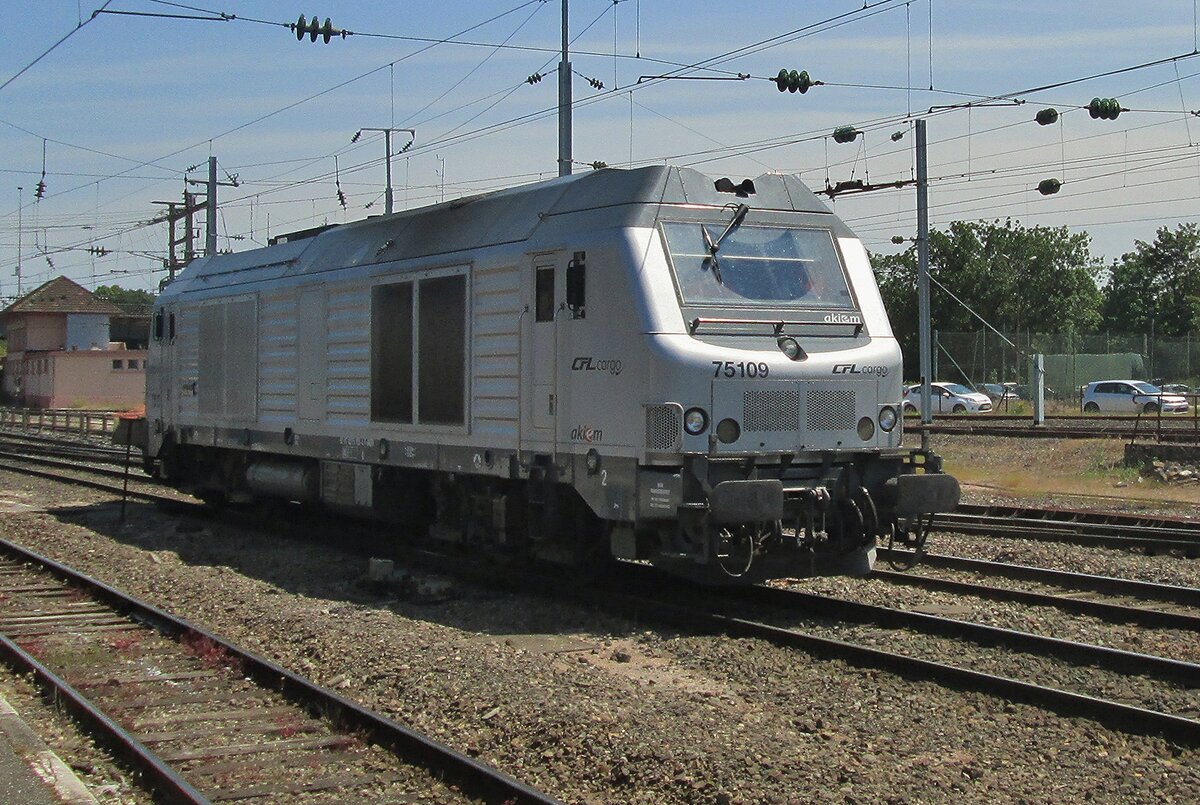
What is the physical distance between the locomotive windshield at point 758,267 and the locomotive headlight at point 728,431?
1.00 metres

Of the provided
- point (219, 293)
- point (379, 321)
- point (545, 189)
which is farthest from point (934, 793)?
point (219, 293)

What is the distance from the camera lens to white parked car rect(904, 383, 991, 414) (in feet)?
159

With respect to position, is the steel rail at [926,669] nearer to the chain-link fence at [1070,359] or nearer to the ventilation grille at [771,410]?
the ventilation grille at [771,410]

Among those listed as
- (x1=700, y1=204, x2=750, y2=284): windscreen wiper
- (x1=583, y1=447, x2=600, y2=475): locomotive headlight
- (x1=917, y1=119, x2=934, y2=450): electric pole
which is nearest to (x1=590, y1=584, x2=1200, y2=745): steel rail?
(x1=583, y1=447, x2=600, y2=475): locomotive headlight

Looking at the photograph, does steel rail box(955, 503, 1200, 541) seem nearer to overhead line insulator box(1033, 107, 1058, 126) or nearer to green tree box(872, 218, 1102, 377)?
overhead line insulator box(1033, 107, 1058, 126)

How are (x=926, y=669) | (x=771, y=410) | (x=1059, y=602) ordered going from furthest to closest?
1. (x=1059, y=602)
2. (x=771, y=410)
3. (x=926, y=669)

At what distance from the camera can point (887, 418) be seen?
1088cm

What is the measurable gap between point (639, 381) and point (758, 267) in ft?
5.38

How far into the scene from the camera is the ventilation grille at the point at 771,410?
10.1 m

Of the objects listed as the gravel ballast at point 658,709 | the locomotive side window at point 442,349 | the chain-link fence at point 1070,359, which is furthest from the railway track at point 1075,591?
the chain-link fence at point 1070,359

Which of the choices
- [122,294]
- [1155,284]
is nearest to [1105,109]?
[1155,284]

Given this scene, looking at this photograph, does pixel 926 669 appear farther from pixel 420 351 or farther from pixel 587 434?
pixel 420 351

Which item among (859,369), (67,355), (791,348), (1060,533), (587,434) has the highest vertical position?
(67,355)

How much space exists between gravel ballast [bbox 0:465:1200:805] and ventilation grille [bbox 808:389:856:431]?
6.31ft
